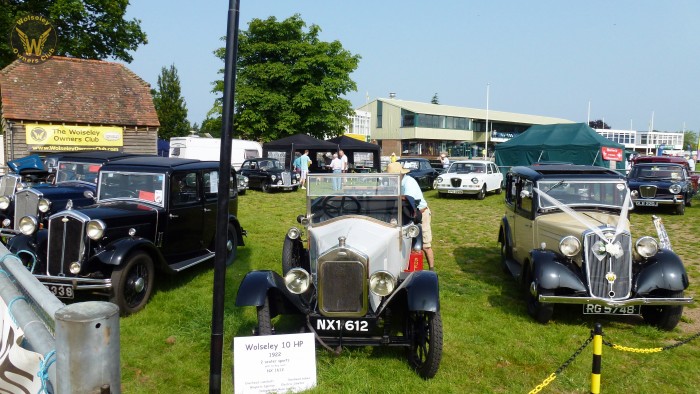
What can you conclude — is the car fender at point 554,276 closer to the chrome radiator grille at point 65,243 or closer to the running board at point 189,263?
the running board at point 189,263

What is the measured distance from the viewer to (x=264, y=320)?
4781mm

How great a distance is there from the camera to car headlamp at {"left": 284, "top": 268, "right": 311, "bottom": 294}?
15.7 ft

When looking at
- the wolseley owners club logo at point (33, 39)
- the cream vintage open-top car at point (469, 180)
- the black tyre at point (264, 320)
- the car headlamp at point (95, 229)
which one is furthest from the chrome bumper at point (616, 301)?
the wolseley owners club logo at point (33, 39)

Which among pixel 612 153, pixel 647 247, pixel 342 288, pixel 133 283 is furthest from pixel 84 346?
pixel 612 153

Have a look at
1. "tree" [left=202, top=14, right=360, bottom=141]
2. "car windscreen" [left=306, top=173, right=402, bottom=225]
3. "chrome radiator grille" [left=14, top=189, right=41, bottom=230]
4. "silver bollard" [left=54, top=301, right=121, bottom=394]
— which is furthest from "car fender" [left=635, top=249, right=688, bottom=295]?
"tree" [left=202, top=14, right=360, bottom=141]

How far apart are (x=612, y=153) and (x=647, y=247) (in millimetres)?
17063

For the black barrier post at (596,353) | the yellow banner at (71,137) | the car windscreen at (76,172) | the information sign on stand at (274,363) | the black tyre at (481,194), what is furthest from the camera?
the yellow banner at (71,137)

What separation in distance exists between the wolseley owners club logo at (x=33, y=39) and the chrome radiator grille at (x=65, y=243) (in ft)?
62.8

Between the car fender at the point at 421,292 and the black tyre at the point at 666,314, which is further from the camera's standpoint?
the black tyre at the point at 666,314

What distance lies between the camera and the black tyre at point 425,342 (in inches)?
178

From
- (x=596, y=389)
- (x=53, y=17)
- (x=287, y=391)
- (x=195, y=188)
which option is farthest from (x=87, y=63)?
(x=596, y=389)

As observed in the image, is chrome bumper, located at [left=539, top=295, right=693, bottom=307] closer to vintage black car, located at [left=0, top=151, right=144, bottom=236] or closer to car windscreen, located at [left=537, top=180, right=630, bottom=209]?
car windscreen, located at [left=537, top=180, right=630, bottom=209]

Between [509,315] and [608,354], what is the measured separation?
134 cm

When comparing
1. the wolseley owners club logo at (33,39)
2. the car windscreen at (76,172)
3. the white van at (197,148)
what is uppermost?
the wolseley owners club logo at (33,39)
